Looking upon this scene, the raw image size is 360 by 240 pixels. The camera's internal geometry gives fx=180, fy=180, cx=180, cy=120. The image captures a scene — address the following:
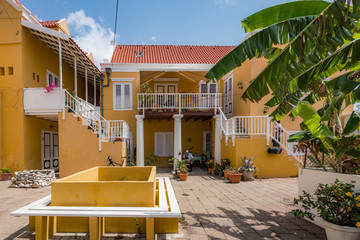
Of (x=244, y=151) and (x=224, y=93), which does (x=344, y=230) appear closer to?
(x=244, y=151)

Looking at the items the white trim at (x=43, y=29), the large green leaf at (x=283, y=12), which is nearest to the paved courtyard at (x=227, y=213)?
the large green leaf at (x=283, y=12)

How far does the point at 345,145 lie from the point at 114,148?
8.64m

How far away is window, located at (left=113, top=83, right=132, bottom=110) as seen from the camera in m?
12.2

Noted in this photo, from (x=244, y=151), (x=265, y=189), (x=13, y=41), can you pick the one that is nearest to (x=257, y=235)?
(x=265, y=189)

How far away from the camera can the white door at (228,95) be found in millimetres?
12007

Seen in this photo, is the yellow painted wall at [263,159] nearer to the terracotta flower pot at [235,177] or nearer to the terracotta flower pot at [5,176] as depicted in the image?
the terracotta flower pot at [235,177]

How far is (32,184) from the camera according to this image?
289 inches

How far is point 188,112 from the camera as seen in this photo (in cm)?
1068

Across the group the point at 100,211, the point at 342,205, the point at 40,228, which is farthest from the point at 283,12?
the point at 40,228

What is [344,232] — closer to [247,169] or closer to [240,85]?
[247,169]

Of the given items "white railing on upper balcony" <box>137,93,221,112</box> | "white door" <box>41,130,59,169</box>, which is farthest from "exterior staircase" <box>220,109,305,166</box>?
"white door" <box>41,130,59,169</box>

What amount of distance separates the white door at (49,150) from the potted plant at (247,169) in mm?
10641

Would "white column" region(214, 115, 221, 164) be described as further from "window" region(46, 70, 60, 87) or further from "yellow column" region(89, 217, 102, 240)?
"window" region(46, 70, 60, 87)

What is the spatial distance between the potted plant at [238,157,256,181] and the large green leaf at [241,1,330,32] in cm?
606
